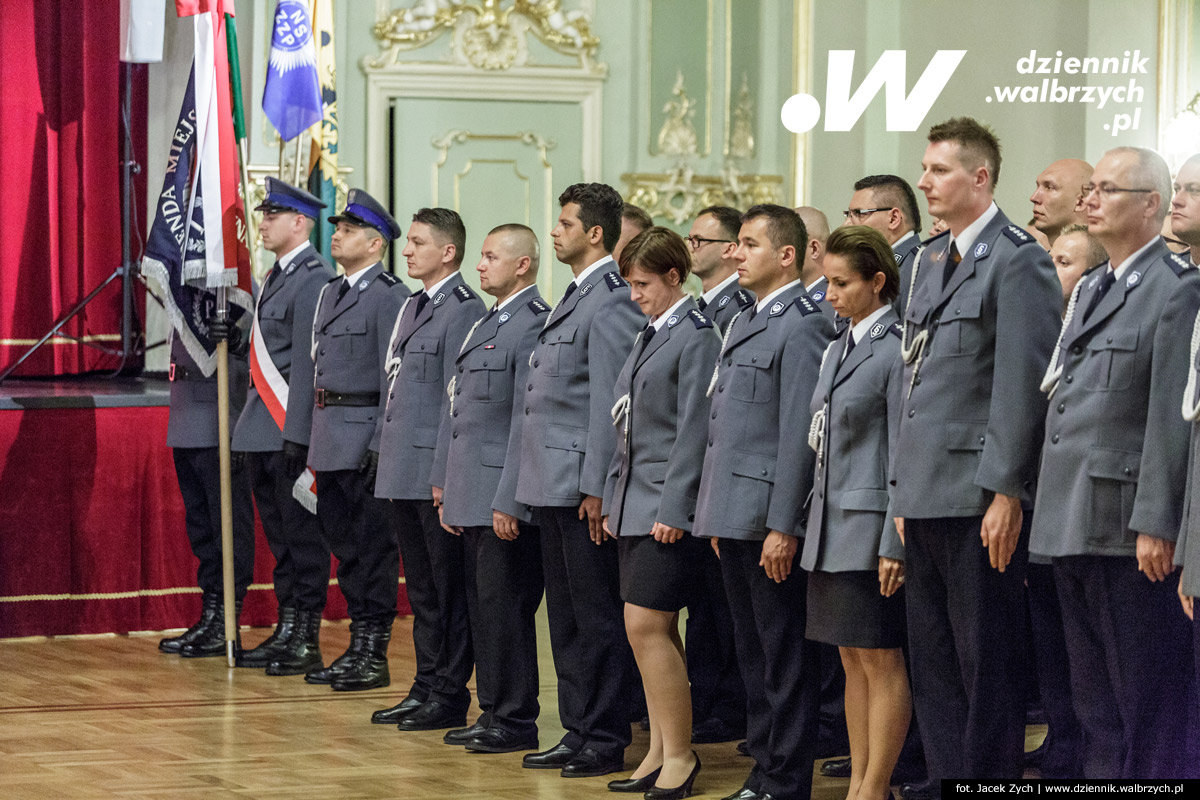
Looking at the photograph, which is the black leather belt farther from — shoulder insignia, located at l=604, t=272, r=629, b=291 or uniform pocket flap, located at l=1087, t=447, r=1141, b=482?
uniform pocket flap, located at l=1087, t=447, r=1141, b=482

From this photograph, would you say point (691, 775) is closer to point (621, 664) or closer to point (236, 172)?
point (621, 664)

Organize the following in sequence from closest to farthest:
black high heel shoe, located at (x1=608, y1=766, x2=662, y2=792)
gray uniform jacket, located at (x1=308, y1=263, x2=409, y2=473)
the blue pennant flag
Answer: black high heel shoe, located at (x1=608, y1=766, x2=662, y2=792), gray uniform jacket, located at (x1=308, y1=263, x2=409, y2=473), the blue pennant flag

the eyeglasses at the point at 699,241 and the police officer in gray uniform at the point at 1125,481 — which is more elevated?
the eyeglasses at the point at 699,241

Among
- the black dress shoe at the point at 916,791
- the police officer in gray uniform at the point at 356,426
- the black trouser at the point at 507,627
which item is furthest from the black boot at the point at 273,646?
the black dress shoe at the point at 916,791

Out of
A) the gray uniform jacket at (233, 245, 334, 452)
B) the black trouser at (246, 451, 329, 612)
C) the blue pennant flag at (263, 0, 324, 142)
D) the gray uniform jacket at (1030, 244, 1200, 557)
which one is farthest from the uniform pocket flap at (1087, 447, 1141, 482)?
the blue pennant flag at (263, 0, 324, 142)

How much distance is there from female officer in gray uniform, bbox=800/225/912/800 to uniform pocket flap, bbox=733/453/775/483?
0.16 meters

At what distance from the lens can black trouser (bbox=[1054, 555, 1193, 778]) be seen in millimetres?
2971

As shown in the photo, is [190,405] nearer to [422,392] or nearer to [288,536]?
[288,536]

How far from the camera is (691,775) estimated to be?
3936mm

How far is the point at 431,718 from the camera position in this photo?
475cm

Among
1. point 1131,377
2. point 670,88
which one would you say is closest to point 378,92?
Result: point 670,88

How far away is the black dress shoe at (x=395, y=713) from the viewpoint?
4.80 meters

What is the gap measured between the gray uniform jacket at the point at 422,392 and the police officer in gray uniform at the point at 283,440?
0.75 m

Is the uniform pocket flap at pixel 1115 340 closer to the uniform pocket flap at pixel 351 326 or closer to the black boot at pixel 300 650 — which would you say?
→ the uniform pocket flap at pixel 351 326
